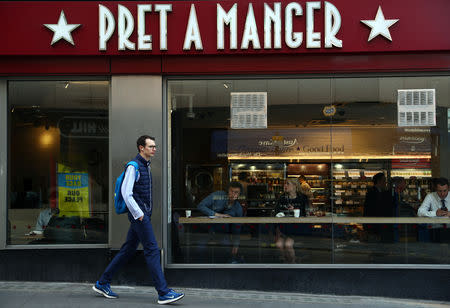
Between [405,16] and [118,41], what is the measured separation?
3.76m

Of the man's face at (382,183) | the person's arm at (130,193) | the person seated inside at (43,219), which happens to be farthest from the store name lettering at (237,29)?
the person seated inside at (43,219)

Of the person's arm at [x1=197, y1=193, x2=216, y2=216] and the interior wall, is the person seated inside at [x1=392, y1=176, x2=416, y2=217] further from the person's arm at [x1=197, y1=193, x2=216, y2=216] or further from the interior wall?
the interior wall

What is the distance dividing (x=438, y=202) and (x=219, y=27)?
3913mm

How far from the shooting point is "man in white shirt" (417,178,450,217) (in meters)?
7.89

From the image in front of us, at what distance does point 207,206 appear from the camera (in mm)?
→ 8086

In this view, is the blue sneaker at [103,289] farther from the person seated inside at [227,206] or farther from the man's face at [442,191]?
the man's face at [442,191]

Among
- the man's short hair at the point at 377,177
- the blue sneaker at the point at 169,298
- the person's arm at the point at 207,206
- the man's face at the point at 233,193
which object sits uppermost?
the man's short hair at the point at 377,177

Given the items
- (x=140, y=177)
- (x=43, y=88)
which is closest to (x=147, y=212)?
(x=140, y=177)

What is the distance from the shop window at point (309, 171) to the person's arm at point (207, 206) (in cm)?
2

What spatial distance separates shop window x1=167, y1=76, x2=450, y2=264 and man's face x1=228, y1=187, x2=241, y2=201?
72mm

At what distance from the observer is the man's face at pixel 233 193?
8195 millimetres

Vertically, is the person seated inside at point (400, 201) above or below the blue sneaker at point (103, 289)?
above

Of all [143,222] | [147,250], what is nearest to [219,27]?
[143,222]

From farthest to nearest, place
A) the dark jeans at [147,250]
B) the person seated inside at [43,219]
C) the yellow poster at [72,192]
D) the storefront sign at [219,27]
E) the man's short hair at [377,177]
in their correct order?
the man's short hair at [377,177], the yellow poster at [72,192], the person seated inside at [43,219], the storefront sign at [219,27], the dark jeans at [147,250]
